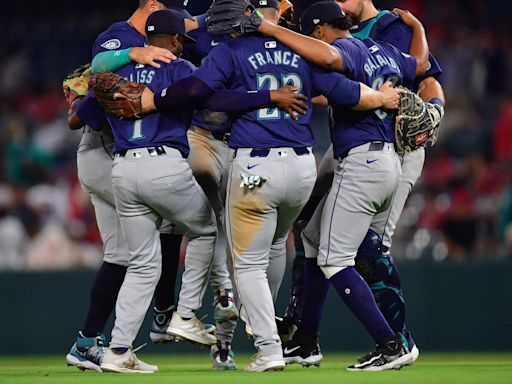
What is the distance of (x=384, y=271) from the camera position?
7.13 metres

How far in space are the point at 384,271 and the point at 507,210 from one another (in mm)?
4490

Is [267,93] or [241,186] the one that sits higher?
[267,93]

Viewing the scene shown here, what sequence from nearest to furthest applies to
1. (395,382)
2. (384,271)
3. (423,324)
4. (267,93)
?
1. (395,382)
2. (267,93)
3. (384,271)
4. (423,324)

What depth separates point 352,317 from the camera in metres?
11.2

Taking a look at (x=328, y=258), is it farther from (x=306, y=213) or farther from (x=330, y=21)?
(x=330, y=21)

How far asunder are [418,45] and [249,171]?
5.28 ft

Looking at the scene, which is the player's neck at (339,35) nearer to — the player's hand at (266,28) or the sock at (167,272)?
the player's hand at (266,28)

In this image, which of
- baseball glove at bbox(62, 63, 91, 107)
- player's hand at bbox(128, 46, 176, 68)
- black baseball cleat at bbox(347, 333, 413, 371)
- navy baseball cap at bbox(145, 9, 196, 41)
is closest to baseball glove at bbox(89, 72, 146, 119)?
player's hand at bbox(128, 46, 176, 68)

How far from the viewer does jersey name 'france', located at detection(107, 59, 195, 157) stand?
6.76 metres

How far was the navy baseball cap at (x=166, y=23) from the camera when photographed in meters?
6.87

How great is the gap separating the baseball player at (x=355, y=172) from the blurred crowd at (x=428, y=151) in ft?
15.0

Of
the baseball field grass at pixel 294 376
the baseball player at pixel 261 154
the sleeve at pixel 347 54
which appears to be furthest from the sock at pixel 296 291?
the sleeve at pixel 347 54

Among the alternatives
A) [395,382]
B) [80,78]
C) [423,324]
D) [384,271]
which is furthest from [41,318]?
[395,382]

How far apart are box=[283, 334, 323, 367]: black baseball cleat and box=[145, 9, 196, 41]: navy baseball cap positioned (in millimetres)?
2036
